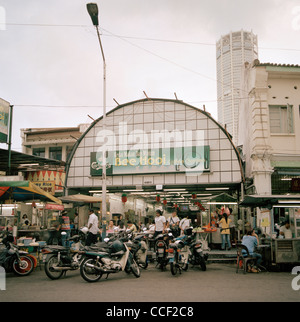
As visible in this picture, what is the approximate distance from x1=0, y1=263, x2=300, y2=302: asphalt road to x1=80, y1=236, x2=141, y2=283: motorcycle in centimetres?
25

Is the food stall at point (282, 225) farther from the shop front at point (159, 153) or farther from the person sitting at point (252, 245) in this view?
the shop front at point (159, 153)

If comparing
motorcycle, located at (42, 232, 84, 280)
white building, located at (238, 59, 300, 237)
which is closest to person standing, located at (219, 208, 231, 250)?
white building, located at (238, 59, 300, 237)

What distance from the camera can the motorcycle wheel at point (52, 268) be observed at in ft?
31.7

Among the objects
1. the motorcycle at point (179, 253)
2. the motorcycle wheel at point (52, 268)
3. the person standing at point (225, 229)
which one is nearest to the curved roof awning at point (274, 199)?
the motorcycle at point (179, 253)

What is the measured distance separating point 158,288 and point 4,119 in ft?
42.4

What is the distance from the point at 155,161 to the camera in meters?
20.6

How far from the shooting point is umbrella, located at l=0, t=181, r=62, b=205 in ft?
41.5

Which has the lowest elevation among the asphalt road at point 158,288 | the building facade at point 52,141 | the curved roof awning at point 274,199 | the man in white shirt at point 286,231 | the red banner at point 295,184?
the asphalt road at point 158,288

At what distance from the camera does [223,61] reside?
14988cm

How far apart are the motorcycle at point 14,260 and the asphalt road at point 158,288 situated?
252 mm

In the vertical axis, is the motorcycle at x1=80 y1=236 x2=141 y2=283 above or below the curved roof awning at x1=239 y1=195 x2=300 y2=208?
below

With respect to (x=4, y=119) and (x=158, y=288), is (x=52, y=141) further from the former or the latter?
(x=158, y=288)

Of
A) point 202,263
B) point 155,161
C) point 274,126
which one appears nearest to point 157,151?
point 155,161

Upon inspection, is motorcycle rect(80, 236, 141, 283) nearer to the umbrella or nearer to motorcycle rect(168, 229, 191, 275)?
motorcycle rect(168, 229, 191, 275)
